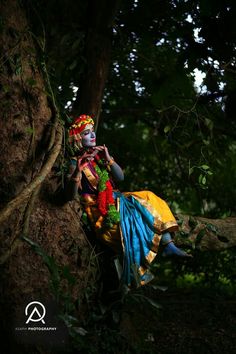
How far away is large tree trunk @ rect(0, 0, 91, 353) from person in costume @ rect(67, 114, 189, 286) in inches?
5.7

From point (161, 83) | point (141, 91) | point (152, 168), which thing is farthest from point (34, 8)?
point (152, 168)

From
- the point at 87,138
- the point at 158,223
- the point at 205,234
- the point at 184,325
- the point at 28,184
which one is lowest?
the point at 184,325

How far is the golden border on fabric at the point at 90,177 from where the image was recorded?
9.98 ft

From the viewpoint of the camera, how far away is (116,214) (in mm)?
2963

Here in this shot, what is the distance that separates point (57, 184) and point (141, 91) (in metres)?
3.13

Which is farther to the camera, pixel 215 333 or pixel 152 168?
pixel 152 168

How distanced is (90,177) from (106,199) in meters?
0.18

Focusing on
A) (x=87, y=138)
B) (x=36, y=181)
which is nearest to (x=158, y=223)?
(x=87, y=138)

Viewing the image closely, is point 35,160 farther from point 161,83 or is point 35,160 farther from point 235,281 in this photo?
point 235,281

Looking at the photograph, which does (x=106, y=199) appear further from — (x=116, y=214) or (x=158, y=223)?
(x=158, y=223)

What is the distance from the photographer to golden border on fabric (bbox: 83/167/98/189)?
9.98ft

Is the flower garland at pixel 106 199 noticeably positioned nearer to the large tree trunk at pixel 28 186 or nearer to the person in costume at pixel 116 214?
the person in costume at pixel 116 214

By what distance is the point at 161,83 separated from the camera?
1896 mm

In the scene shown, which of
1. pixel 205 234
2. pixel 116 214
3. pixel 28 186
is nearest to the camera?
pixel 28 186
